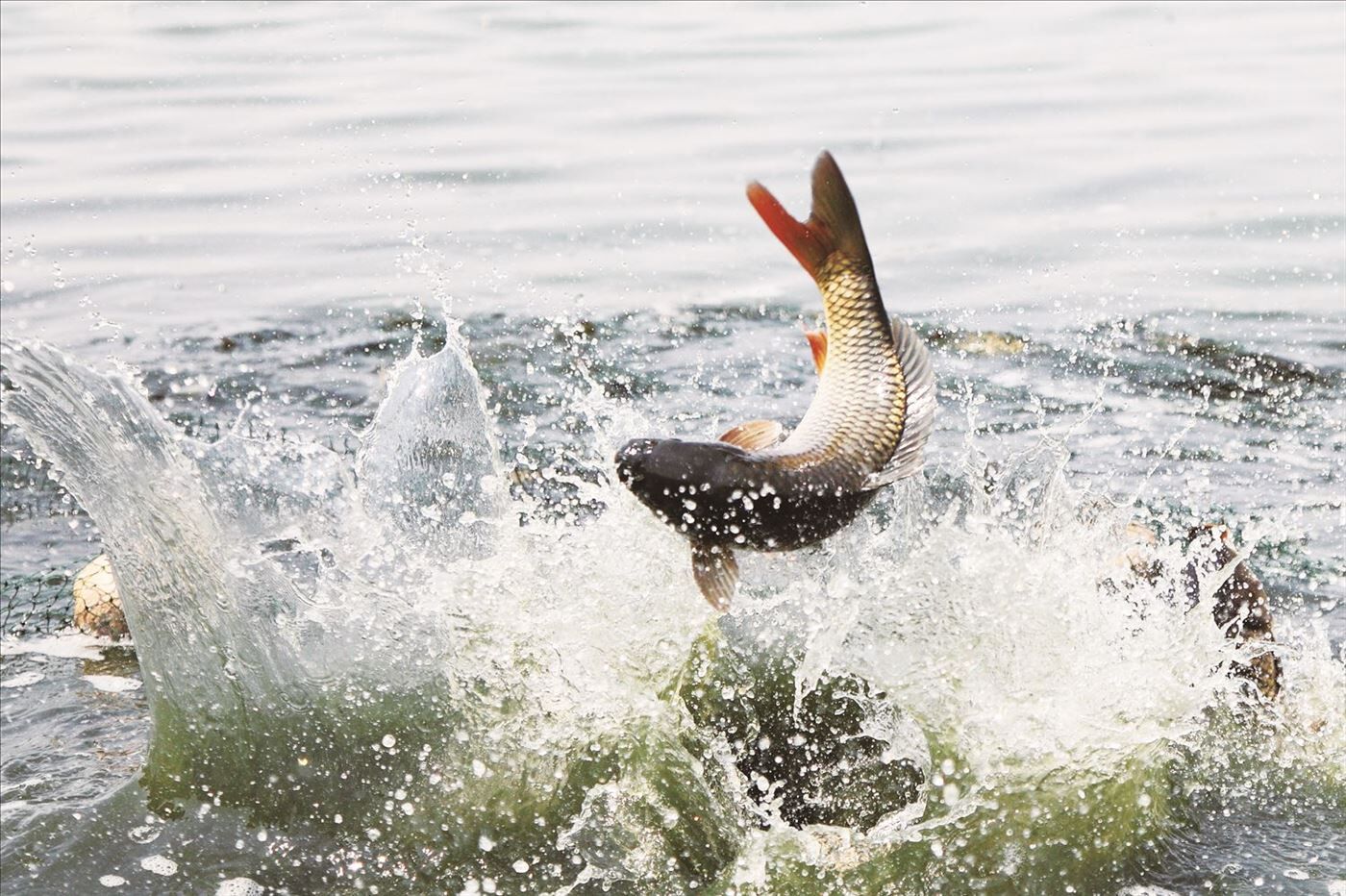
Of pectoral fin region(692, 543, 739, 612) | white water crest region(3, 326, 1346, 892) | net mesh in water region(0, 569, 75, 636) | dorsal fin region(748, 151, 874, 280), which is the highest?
dorsal fin region(748, 151, 874, 280)

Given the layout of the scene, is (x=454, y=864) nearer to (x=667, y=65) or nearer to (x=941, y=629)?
(x=941, y=629)

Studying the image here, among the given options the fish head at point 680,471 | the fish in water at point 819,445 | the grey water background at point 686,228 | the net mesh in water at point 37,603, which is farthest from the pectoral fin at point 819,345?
the net mesh in water at point 37,603

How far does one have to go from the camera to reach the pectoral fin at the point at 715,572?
3.60 m

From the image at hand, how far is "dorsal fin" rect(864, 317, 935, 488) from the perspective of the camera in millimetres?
3686

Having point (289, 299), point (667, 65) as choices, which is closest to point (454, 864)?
point (289, 299)

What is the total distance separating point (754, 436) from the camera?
12.3 feet

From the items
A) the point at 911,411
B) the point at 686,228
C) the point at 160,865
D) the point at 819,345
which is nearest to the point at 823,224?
the point at 819,345

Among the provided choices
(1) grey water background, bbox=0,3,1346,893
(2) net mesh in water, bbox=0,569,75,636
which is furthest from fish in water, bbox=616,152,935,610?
(2) net mesh in water, bbox=0,569,75,636

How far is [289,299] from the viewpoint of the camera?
952cm

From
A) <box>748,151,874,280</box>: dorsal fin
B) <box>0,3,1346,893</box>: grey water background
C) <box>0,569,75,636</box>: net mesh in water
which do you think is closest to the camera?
<box>748,151,874,280</box>: dorsal fin

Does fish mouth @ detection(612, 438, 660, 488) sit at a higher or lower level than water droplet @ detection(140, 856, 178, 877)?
higher

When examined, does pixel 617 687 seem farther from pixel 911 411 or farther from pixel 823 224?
pixel 823 224

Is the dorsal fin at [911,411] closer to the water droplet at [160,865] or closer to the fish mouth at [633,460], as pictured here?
the fish mouth at [633,460]

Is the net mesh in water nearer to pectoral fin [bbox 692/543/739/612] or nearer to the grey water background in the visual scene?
the grey water background
